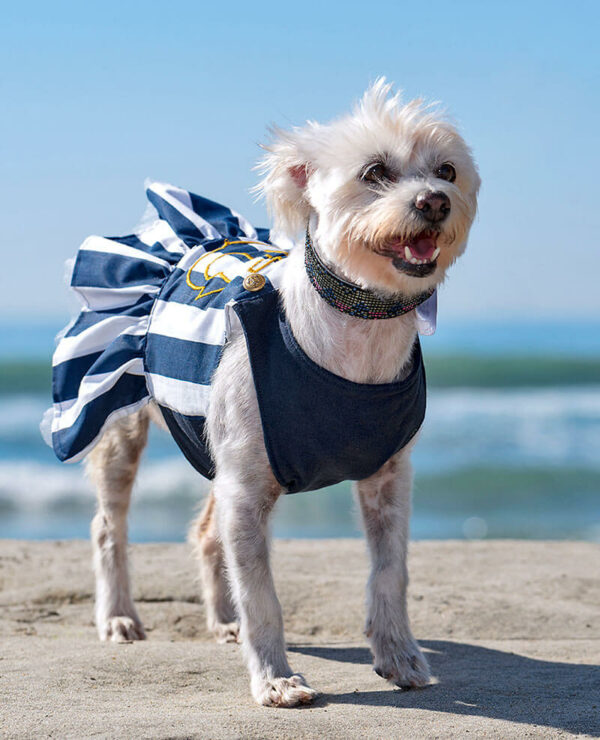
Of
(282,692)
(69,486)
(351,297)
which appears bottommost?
(282,692)

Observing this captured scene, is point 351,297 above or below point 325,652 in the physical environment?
above

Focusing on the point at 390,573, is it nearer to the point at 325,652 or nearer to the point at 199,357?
the point at 325,652

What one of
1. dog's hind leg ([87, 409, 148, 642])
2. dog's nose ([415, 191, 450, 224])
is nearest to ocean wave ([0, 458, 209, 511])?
dog's hind leg ([87, 409, 148, 642])

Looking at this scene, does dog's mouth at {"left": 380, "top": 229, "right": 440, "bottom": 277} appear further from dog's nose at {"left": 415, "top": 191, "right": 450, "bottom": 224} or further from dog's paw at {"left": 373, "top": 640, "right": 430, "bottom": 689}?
dog's paw at {"left": 373, "top": 640, "right": 430, "bottom": 689}

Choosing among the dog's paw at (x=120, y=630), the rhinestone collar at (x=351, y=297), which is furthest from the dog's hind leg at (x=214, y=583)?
the rhinestone collar at (x=351, y=297)

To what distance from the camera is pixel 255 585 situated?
3896mm

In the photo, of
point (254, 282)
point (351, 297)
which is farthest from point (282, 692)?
point (254, 282)

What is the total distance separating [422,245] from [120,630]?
2814mm

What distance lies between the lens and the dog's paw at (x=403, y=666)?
407 cm

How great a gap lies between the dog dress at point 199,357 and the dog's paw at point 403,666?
2.43 feet

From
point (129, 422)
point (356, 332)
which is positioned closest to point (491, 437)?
point (129, 422)

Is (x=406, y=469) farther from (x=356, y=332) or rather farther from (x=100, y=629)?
(x=100, y=629)

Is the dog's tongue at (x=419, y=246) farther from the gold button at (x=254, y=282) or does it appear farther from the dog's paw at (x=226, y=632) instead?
A: the dog's paw at (x=226, y=632)

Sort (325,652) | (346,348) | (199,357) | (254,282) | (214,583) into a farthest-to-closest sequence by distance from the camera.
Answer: (214,583)
(325,652)
(199,357)
(254,282)
(346,348)
